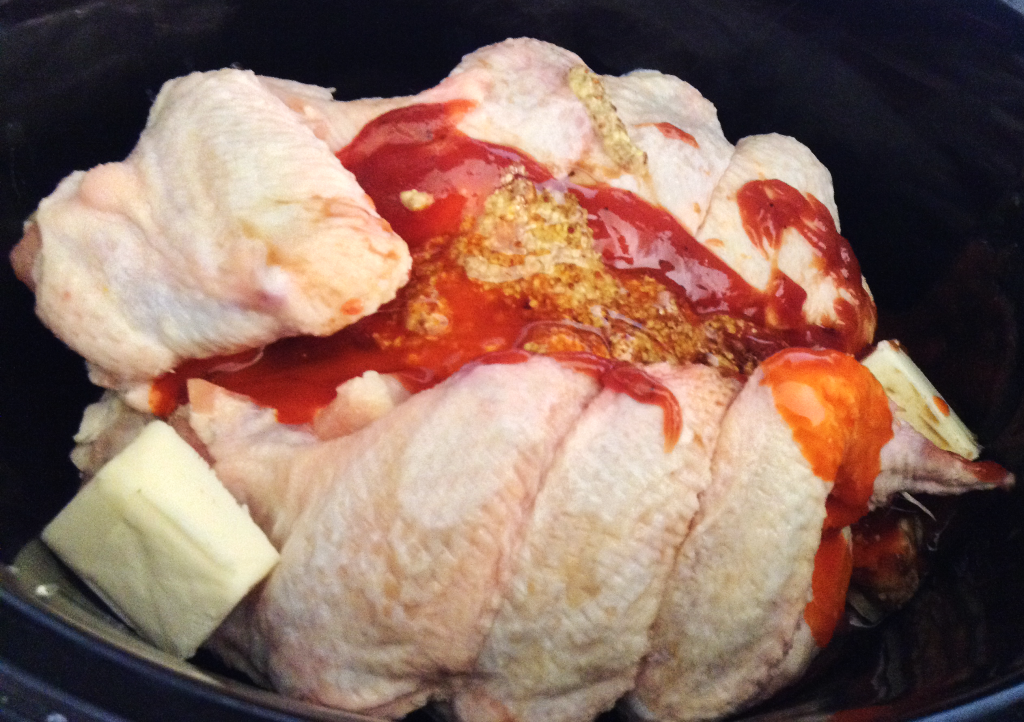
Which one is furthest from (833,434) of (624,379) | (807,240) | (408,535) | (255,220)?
(255,220)

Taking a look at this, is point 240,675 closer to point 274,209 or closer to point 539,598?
point 539,598

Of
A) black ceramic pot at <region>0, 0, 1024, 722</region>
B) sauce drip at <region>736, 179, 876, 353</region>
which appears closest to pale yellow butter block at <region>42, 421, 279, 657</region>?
black ceramic pot at <region>0, 0, 1024, 722</region>

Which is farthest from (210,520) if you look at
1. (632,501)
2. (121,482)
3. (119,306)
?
(632,501)

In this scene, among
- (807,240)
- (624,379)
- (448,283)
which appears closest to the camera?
(624,379)

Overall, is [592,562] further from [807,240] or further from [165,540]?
[807,240]

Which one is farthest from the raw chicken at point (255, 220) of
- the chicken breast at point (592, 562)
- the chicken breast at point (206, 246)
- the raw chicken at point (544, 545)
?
the chicken breast at point (592, 562)

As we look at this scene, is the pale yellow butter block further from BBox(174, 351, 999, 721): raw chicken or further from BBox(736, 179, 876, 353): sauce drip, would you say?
BBox(736, 179, 876, 353): sauce drip
